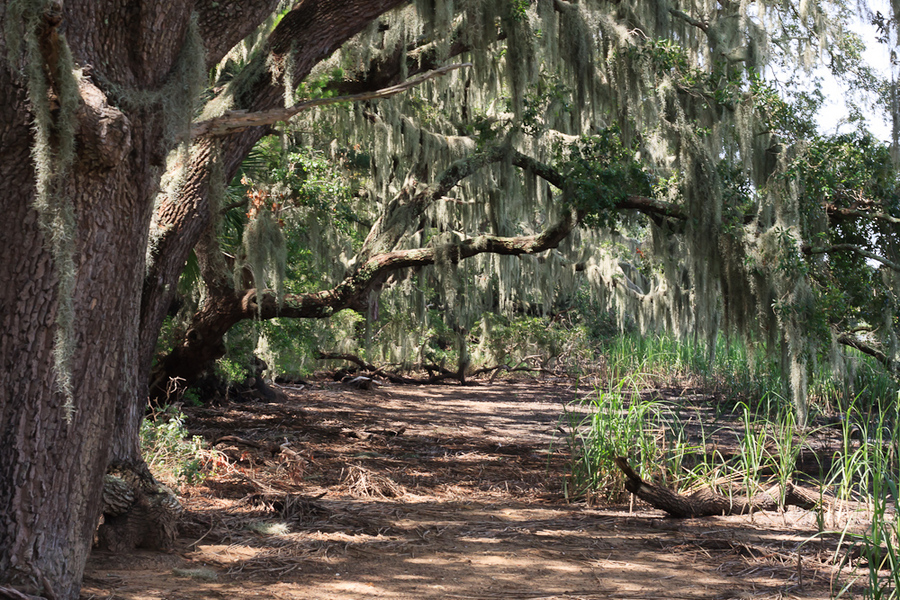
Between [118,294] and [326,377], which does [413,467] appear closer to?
[118,294]

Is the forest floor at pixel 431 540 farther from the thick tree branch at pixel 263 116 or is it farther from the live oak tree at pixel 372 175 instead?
the thick tree branch at pixel 263 116

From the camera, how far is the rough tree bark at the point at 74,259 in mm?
2453

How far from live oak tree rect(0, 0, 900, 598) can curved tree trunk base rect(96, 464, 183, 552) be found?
1.2 inches

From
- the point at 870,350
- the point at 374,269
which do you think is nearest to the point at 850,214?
the point at 870,350

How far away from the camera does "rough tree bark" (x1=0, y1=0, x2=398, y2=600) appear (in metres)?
2.45

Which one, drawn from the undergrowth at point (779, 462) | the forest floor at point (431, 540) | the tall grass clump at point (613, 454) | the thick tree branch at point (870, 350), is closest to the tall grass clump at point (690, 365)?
the undergrowth at point (779, 462)

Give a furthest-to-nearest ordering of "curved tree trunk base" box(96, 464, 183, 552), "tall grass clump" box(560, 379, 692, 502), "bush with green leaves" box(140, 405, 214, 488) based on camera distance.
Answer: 1. "tall grass clump" box(560, 379, 692, 502)
2. "bush with green leaves" box(140, 405, 214, 488)
3. "curved tree trunk base" box(96, 464, 183, 552)

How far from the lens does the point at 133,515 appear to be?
3467 millimetres

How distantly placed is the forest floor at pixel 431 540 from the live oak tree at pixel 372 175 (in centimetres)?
44

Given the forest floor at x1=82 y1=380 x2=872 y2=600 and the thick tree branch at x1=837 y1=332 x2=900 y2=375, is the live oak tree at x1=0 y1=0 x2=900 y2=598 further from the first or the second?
the forest floor at x1=82 y1=380 x2=872 y2=600

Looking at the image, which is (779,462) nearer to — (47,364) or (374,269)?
(374,269)

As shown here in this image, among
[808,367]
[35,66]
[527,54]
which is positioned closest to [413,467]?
[808,367]

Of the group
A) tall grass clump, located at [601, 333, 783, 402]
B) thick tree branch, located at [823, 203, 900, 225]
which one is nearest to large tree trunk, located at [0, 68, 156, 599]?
thick tree branch, located at [823, 203, 900, 225]

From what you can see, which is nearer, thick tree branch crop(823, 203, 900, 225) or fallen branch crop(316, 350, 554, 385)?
thick tree branch crop(823, 203, 900, 225)
